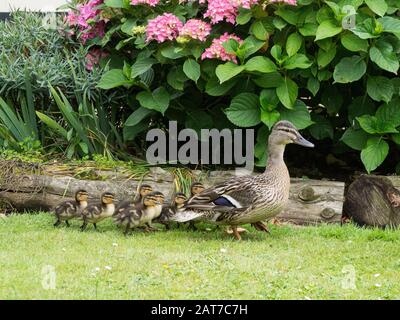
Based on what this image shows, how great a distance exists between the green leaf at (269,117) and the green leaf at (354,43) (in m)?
0.91

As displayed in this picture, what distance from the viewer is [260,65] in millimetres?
8109

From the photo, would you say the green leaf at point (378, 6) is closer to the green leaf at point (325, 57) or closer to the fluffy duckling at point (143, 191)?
the green leaf at point (325, 57)

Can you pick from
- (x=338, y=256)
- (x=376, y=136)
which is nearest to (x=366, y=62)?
(x=376, y=136)

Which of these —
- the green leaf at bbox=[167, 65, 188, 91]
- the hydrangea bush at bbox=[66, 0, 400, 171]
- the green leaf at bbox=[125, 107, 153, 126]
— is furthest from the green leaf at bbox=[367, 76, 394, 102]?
the green leaf at bbox=[125, 107, 153, 126]

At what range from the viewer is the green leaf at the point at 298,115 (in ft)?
27.3

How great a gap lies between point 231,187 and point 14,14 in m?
4.32

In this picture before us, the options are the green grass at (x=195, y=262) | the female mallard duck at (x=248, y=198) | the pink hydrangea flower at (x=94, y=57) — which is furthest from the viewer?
the pink hydrangea flower at (x=94, y=57)

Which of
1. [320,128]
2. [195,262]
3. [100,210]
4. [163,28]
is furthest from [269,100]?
[195,262]

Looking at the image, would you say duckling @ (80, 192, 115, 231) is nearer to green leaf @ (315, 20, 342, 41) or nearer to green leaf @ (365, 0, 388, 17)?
green leaf @ (315, 20, 342, 41)

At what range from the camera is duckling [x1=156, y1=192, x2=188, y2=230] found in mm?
7715

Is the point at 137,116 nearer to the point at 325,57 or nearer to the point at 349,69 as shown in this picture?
the point at 325,57

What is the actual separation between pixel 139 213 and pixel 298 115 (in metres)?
1.94

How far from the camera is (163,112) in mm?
8438

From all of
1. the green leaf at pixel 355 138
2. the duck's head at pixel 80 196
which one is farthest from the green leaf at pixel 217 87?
the duck's head at pixel 80 196
